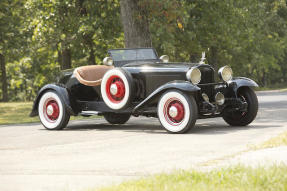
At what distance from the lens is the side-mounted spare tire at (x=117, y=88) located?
10.2 meters

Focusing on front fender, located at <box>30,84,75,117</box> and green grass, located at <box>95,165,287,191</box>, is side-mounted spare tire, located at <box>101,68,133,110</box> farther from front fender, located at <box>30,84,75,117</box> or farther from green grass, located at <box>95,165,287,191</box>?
green grass, located at <box>95,165,287,191</box>

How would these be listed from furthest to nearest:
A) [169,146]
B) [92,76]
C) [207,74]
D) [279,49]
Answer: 1. [279,49]
2. [92,76]
3. [207,74]
4. [169,146]

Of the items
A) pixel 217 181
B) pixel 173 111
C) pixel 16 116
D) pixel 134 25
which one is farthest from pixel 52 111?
pixel 16 116

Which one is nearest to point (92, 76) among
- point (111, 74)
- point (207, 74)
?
point (111, 74)

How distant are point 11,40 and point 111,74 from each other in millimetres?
16894

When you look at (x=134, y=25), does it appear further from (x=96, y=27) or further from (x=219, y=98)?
(x=96, y=27)

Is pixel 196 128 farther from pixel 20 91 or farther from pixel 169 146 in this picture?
pixel 20 91

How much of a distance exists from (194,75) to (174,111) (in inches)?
31.4

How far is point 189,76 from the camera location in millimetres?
9586

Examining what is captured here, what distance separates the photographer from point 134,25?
16250 mm

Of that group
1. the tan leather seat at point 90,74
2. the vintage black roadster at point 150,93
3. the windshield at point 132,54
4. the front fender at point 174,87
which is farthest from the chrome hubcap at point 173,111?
the windshield at point 132,54

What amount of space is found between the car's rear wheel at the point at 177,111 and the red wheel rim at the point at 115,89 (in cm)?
107

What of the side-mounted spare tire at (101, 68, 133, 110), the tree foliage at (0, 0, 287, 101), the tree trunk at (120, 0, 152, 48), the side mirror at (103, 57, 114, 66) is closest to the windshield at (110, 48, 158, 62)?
the side mirror at (103, 57, 114, 66)

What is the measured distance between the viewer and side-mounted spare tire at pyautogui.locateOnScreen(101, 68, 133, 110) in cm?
1024
